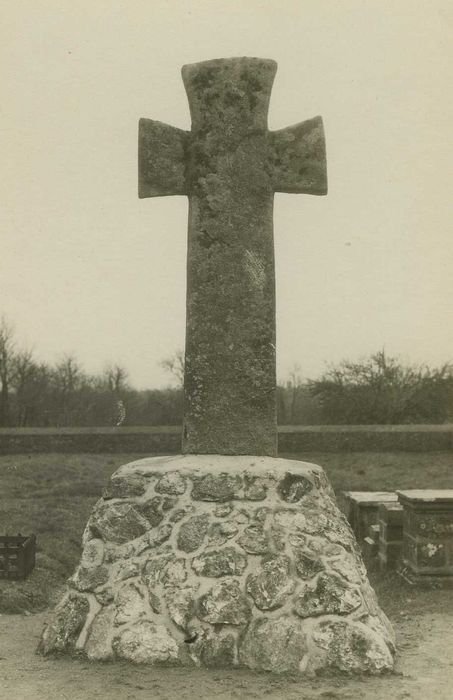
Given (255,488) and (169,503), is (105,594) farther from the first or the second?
(255,488)

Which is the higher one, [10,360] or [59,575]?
[10,360]

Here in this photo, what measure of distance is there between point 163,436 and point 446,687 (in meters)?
14.6

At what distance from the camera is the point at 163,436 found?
18.7m

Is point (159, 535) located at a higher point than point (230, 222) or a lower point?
lower

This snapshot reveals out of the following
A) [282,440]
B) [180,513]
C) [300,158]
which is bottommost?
[180,513]

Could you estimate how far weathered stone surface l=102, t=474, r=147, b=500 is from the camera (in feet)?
17.1

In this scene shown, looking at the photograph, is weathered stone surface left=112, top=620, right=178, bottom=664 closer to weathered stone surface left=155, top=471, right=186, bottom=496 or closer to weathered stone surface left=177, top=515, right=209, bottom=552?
weathered stone surface left=177, top=515, right=209, bottom=552

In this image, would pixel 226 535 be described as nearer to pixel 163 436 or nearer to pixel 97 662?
pixel 97 662

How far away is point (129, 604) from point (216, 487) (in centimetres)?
94

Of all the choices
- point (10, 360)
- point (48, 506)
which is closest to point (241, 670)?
point (48, 506)

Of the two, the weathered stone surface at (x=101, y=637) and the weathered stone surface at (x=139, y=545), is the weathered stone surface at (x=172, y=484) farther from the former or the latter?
the weathered stone surface at (x=101, y=637)

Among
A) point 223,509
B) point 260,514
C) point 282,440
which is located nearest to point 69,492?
point 282,440

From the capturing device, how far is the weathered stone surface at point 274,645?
450 centimetres

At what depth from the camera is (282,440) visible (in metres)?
18.5
